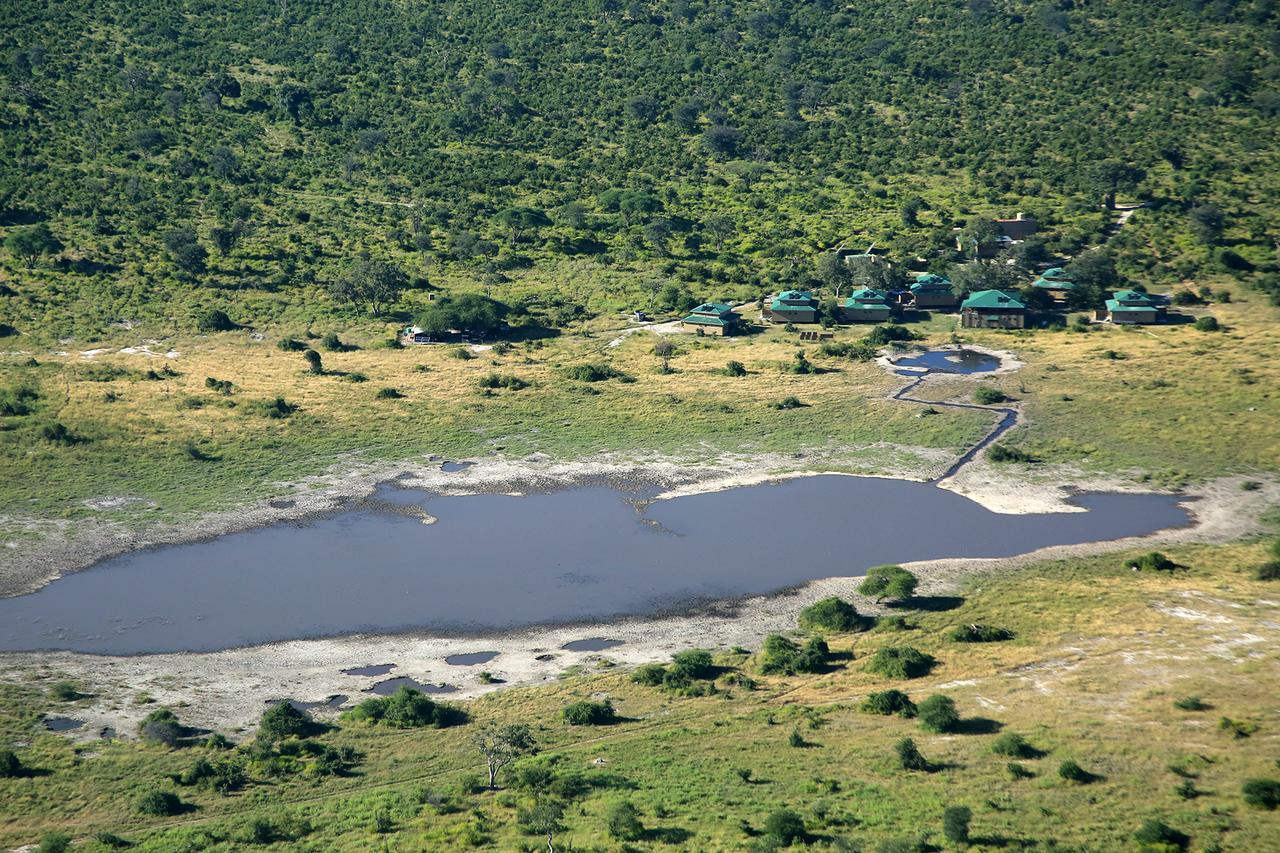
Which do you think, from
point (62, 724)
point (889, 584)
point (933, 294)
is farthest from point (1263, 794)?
point (933, 294)

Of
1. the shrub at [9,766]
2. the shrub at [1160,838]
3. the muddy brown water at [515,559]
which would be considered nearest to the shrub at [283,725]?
the shrub at [9,766]

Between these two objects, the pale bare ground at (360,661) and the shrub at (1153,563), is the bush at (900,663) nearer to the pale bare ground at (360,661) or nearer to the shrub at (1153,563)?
the pale bare ground at (360,661)

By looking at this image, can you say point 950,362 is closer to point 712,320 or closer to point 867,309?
point 867,309

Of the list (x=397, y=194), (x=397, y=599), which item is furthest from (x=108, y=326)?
(x=397, y=599)

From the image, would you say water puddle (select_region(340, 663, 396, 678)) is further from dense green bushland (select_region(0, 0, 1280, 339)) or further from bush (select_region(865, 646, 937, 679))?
dense green bushland (select_region(0, 0, 1280, 339))

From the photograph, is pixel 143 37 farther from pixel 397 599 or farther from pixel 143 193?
pixel 397 599

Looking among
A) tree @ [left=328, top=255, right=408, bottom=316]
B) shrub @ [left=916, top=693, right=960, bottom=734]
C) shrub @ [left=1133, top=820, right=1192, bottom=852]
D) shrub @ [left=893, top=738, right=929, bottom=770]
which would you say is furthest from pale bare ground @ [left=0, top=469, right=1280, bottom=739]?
tree @ [left=328, top=255, right=408, bottom=316]
